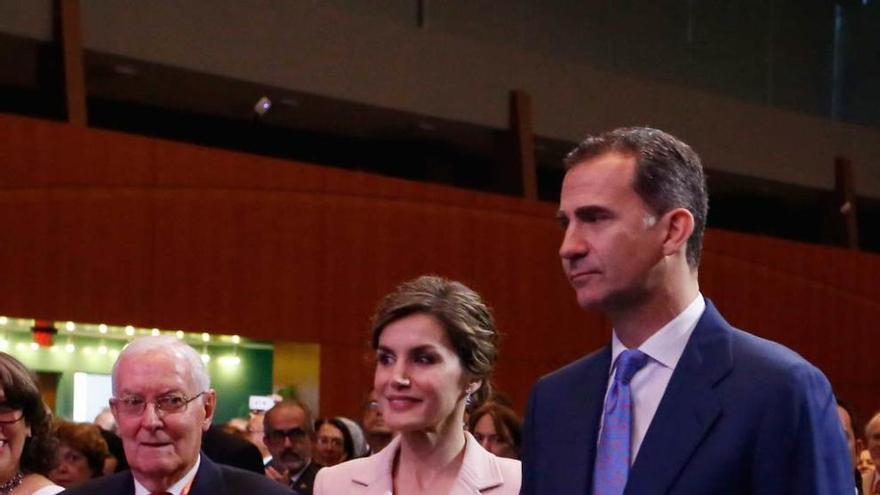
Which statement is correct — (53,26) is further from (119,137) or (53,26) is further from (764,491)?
(764,491)

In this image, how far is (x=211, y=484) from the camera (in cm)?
324

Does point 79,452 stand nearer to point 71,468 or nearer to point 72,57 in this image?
point 71,468

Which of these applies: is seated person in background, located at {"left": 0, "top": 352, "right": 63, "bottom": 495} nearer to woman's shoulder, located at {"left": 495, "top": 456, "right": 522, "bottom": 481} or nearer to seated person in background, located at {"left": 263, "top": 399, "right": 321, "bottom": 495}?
woman's shoulder, located at {"left": 495, "top": 456, "right": 522, "bottom": 481}

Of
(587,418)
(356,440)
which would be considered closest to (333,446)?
(356,440)

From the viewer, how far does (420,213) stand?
13.0m

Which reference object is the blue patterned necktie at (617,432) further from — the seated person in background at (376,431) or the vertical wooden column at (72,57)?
the vertical wooden column at (72,57)

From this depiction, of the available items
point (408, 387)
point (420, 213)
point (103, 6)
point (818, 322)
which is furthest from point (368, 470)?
point (818, 322)

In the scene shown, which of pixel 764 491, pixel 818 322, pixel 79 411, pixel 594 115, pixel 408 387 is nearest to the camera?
pixel 764 491

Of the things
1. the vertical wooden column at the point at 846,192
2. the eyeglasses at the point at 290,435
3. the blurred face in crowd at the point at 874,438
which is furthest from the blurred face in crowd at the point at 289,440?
the vertical wooden column at the point at 846,192

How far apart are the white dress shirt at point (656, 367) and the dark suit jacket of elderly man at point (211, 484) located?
1103 mm

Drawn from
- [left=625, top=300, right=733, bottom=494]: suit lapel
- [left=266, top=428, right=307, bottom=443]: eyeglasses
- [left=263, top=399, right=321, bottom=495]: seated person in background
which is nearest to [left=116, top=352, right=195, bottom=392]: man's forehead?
[left=625, top=300, right=733, bottom=494]: suit lapel

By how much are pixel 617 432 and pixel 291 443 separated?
14.8 feet

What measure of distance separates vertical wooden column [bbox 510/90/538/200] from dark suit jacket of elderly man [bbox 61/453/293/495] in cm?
1070

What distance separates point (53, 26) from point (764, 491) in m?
9.59
